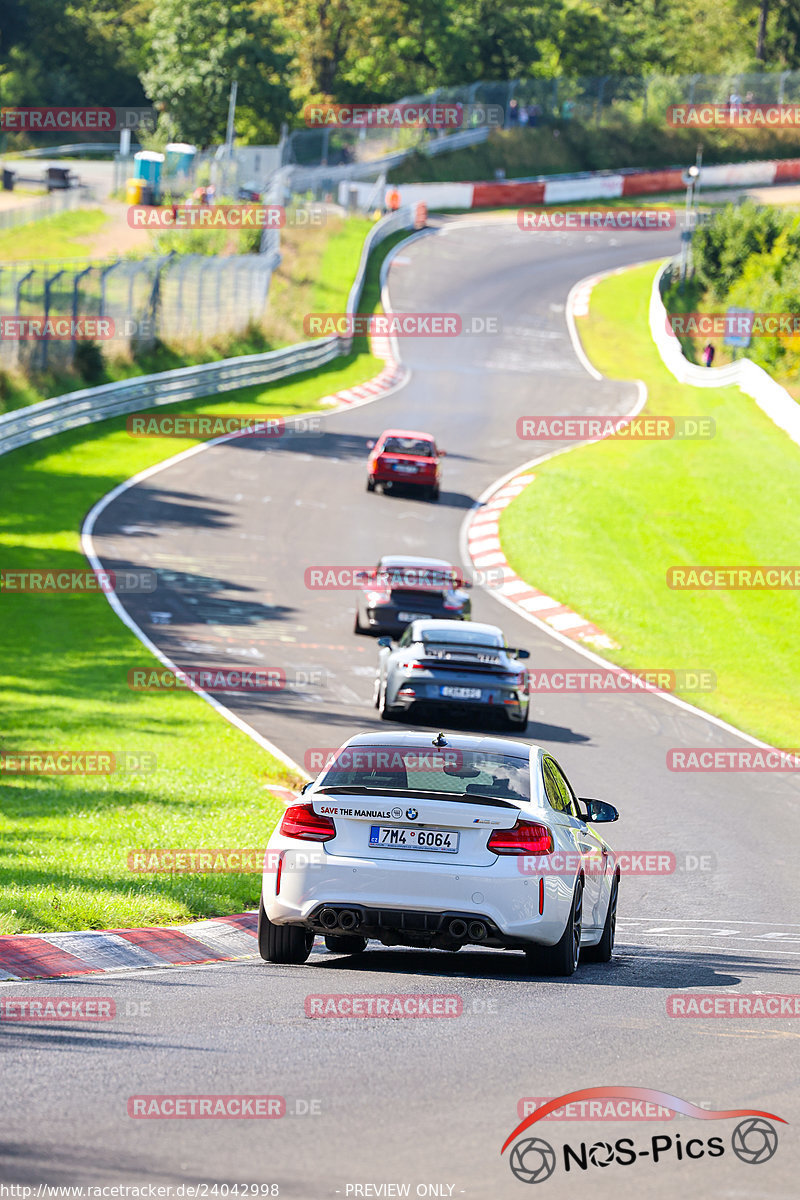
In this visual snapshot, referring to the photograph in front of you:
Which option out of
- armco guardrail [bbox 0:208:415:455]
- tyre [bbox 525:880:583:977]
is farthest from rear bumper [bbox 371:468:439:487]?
tyre [bbox 525:880:583:977]

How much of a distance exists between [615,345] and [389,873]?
5115cm

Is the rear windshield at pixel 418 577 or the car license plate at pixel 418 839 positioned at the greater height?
the car license plate at pixel 418 839

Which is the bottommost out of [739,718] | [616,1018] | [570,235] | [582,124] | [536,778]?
[739,718]

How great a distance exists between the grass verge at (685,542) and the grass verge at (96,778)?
27.0 feet

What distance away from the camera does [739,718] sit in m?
23.2

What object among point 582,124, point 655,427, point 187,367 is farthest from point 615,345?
point 582,124

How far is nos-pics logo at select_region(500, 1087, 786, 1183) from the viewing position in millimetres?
5965

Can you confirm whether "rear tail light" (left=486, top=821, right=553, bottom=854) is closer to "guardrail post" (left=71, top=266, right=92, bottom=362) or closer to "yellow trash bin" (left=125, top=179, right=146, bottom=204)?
"guardrail post" (left=71, top=266, right=92, bottom=362)

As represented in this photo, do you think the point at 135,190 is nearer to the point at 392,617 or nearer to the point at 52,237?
the point at 52,237

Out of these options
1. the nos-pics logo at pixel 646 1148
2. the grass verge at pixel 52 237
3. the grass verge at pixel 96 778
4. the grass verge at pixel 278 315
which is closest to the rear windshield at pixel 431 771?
the grass verge at pixel 96 778

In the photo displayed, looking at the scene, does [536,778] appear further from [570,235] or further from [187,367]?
[570,235]

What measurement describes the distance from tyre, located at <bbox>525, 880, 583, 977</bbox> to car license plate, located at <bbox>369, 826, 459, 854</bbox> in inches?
33.8

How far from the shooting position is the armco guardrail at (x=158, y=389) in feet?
124

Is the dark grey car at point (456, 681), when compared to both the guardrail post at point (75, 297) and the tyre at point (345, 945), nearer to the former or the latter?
the tyre at point (345, 945)
